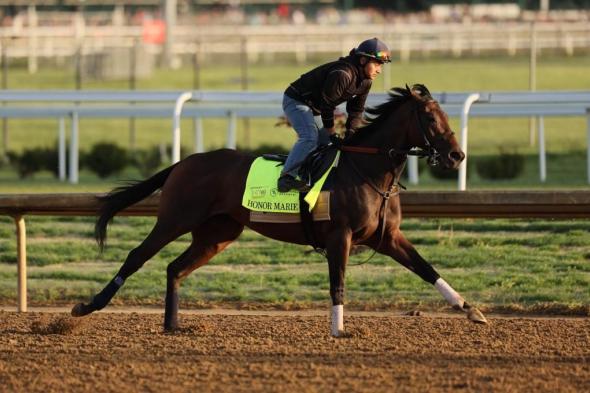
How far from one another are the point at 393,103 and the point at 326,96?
1.52ft

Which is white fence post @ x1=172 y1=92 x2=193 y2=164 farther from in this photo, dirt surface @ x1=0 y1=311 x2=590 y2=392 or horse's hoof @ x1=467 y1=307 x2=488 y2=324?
horse's hoof @ x1=467 y1=307 x2=488 y2=324

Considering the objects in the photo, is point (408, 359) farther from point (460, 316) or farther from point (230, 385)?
point (460, 316)

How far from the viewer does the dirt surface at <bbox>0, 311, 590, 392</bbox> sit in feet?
20.9

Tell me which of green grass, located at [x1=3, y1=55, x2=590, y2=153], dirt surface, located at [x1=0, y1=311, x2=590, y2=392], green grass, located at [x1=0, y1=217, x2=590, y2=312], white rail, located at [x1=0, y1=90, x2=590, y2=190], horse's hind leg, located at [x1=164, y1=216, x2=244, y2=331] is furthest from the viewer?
green grass, located at [x1=3, y1=55, x2=590, y2=153]

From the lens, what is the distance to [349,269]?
419 inches

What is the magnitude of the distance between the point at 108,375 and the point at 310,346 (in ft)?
4.48

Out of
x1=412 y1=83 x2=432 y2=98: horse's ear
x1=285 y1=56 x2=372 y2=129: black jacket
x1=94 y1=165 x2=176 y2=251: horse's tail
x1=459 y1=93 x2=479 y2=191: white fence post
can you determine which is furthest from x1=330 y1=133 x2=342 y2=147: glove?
x1=459 y1=93 x2=479 y2=191: white fence post

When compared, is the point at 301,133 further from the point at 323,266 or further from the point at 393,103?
the point at 323,266

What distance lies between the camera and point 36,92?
51.5 ft

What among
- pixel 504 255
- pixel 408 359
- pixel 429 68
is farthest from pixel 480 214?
pixel 429 68

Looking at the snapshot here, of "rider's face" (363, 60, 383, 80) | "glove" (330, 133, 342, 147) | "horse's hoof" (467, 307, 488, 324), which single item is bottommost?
"horse's hoof" (467, 307, 488, 324)

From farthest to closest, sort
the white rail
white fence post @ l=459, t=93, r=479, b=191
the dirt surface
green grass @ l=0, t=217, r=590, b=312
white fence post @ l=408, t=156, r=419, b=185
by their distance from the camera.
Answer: white fence post @ l=408, t=156, r=419, b=185, the white rail, white fence post @ l=459, t=93, r=479, b=191, green grass @ l=0, t=217, r=590, b=312, the dirt surface

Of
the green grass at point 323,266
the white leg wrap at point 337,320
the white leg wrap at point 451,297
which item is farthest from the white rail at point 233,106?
the white leg wrap at point 337,320

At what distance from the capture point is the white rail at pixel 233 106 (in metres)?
12.7
